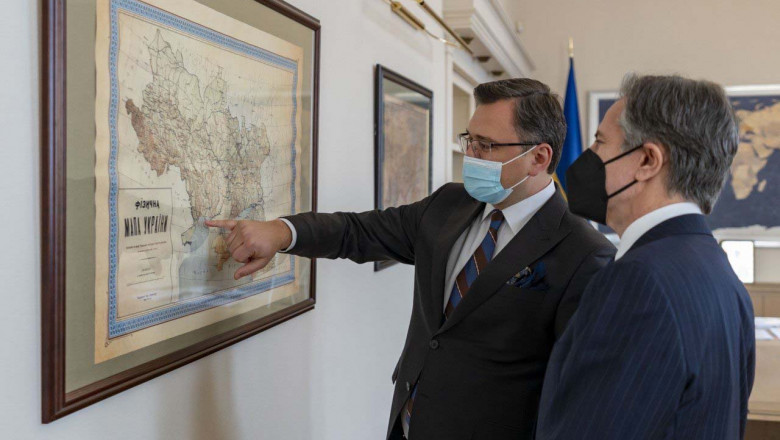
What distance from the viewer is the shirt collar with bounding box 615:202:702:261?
3.69ft

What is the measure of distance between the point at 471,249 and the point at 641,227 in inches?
27.1

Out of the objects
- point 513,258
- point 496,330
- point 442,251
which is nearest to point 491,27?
point 442,251

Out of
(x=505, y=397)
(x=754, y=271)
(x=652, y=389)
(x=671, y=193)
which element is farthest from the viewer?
(x=754, y=271)

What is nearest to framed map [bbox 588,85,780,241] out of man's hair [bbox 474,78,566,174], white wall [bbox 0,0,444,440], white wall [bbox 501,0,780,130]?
white wall [bbox 501,0,780,130]

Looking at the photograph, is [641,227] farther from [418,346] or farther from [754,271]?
[754,271]

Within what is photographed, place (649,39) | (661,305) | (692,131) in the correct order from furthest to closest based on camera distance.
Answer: (649,39), (692,131), (661,305)

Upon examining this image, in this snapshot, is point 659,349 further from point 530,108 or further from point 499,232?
point 530,108

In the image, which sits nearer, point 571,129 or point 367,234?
point 367,234

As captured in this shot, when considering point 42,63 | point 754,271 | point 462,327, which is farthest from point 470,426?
point 754,271

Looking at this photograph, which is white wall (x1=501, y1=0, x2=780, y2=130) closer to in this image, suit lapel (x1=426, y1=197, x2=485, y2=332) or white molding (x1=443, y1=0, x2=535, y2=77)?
white molding (x1=443, y1=0, x2=535, y2=77)

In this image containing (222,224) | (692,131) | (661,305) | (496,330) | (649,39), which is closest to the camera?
(661,305)

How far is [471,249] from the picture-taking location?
1.80 metres

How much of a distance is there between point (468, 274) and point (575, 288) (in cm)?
30

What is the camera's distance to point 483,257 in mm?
1750
